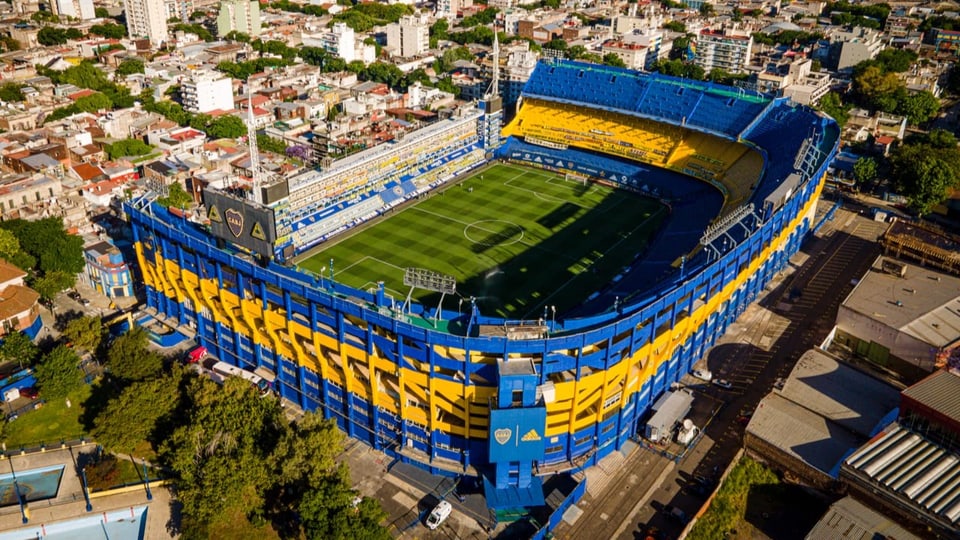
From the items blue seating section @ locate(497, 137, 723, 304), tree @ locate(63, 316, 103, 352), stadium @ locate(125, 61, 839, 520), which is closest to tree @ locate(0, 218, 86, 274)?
stadium @ locate(125, 61, 839, 520)

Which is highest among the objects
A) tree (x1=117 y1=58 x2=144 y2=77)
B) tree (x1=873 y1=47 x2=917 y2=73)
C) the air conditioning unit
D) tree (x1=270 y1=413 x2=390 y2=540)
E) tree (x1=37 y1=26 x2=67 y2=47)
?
tree (x1=873 y1=47 x2=917 y2=73)

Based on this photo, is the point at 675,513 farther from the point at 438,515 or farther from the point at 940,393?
the point at 940,393

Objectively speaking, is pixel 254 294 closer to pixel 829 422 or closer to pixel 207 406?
pixel 207 406

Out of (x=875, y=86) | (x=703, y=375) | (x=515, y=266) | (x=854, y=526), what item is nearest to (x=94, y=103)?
(x=515, y=266)

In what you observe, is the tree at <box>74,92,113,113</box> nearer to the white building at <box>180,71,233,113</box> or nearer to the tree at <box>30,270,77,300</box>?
the white building at <box>180,71,233,113</box>

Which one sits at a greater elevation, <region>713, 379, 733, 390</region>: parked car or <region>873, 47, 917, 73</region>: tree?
<region>873, 47, 917, 73</region>: tree
